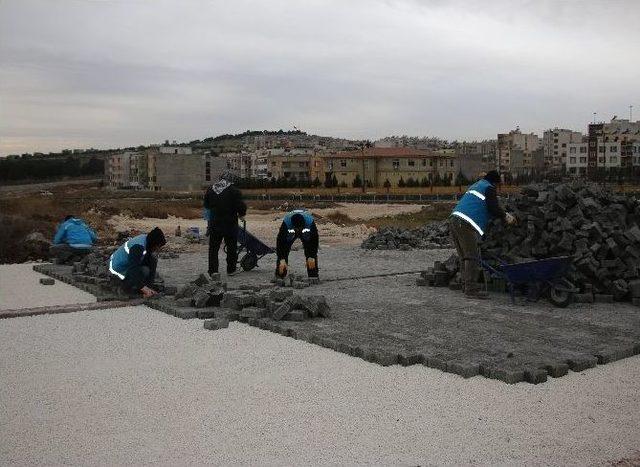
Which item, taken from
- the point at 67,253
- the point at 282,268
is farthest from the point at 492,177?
the point at 67,253

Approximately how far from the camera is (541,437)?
4.49m

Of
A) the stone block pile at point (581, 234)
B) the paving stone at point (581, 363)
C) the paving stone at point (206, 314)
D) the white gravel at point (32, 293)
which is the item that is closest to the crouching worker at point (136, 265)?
the white gravel at point (32, 293)

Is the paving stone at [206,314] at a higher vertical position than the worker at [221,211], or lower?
lower

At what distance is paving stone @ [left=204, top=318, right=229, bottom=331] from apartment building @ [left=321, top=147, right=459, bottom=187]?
78595 mm

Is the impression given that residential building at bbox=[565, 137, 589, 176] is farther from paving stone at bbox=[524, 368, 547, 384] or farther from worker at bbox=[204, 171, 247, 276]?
paving stone at bbox=[524, 368, 547, 384]

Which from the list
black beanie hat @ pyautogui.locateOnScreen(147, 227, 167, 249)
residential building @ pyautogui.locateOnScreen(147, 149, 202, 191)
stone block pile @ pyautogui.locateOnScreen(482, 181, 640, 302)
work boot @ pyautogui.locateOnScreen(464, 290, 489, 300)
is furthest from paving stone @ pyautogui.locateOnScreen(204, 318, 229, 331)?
residential building @ pyautogui.locateOnScreen(147, 149, 202, 191)

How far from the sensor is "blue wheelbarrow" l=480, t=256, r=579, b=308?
28.6 feet

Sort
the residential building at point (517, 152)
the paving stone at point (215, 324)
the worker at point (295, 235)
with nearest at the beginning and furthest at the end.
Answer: the paving stone at point (215, 324) < the worker at point (295, 235) < the residential building at point (517, 152)

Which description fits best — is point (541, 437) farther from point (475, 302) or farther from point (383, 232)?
point (383, 232)

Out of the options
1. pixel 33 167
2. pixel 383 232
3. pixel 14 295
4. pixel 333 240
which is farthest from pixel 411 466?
pixel 33 167

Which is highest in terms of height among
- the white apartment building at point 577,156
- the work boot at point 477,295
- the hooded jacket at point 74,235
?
the white apartment building at point 577,156

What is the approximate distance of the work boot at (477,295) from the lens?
987cm

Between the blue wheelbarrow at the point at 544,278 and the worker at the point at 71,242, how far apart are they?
937 cm

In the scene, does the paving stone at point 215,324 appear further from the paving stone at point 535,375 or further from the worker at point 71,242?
the worker at point 71,242
